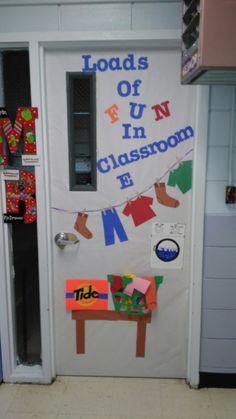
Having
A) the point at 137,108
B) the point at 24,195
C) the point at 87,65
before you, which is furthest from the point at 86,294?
the point at 87,65

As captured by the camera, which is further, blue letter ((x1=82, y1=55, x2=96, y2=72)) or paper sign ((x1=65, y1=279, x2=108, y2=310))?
paper sign ((x1=65, y1=279, x2=108, y2=310))

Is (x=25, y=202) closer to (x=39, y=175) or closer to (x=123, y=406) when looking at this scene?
(x=39, y=175)

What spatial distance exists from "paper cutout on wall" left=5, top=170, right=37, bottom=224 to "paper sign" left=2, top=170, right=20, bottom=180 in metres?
0.02

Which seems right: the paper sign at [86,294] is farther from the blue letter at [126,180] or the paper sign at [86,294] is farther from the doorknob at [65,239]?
the blue letter at [126,180]

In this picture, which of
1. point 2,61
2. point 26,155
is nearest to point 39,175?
point 26,155

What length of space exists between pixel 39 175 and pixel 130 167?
1.68 feet

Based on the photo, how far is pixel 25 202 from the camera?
1.93m

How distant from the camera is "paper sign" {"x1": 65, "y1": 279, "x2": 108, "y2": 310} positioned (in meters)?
2.01

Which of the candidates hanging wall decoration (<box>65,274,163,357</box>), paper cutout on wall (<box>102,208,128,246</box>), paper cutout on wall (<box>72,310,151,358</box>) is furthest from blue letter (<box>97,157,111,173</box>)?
paper cutout on wall (<box>72,310,151,358</box>)

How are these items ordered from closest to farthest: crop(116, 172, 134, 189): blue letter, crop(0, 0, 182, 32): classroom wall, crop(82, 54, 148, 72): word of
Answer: crop(0, 0, 182, 32): classroom wall → crop(82, 54, 148, 72): word of → crop(116, 172, 134, 189): blue letter

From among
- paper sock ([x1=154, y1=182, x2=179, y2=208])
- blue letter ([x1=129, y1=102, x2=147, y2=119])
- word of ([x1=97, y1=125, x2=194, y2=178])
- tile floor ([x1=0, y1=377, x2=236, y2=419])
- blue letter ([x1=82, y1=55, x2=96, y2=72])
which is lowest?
tile floor ([x1=0, y1=377, x2=236, y2=419])

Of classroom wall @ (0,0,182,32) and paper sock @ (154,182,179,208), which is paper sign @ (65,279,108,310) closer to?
paper sock @ (154,182,179,208)

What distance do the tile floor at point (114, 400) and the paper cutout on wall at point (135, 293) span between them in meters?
0.46

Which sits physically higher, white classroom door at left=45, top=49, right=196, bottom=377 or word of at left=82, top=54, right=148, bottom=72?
word of at left=82, top=54, right=148, bottom=72
